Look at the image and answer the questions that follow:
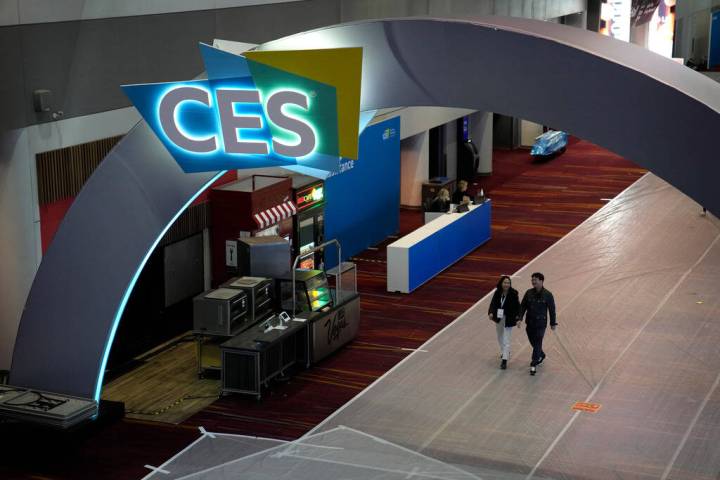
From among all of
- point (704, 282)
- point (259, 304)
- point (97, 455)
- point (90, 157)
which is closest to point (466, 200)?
point (704, 282)

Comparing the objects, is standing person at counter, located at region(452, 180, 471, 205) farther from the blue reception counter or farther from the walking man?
the walking man

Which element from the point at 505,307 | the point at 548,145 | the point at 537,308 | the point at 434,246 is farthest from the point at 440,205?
the point at 548,145

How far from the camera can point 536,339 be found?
15.6 meters

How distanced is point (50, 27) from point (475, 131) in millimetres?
20521

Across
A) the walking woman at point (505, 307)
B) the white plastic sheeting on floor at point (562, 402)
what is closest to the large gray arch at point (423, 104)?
the white plastic sheeting on floor at point (562, 402)

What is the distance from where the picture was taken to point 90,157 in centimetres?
1548

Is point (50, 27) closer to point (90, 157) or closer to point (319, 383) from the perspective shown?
point (90, 157)

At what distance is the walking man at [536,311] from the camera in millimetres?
15492

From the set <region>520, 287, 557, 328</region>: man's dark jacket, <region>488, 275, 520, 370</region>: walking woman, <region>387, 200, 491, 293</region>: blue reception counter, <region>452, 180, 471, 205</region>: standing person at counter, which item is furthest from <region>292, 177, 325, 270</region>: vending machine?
<region>520, 287, 557, 328</region>: man's dark jacket

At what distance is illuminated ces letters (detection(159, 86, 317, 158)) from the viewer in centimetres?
1066

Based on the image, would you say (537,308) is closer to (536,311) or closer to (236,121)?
(536,311)

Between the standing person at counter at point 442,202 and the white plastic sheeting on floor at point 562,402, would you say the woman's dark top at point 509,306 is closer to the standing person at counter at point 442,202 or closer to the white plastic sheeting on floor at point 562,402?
the white plastic sheeting on floor at point 562,402

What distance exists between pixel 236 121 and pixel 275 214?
8302mm

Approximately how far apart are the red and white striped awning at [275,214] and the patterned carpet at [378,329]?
215cm
